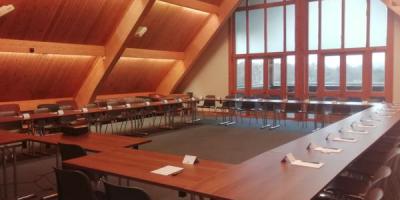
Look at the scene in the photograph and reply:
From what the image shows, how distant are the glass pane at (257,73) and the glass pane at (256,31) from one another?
1.28 ft

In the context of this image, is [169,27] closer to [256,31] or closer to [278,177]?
[256,31]

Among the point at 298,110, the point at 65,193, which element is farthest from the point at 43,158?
the point at 298,110

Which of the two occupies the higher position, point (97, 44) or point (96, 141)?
point (97, 44)

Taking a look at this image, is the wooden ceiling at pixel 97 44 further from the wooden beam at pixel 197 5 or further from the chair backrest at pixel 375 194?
the chair backrest at pixel 375 194

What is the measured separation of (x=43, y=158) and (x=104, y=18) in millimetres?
4196

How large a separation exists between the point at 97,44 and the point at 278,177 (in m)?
8.48

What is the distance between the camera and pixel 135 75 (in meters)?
12.3

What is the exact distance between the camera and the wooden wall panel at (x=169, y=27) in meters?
10.5

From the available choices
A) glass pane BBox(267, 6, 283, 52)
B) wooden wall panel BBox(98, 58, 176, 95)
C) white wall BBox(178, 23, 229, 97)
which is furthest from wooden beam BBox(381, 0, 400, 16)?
wooden wall panel BBox(98, 58, 176, 95)

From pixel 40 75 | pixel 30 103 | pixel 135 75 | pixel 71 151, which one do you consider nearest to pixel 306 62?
pixel 135 75

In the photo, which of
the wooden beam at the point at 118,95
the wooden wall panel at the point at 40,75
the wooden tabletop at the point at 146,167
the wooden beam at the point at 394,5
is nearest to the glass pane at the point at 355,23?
the wooden beam at the point at 394,5

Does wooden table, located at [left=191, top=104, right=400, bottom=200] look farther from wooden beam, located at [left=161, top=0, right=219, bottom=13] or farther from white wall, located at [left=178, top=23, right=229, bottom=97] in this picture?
white wall, located at [left=178, top=23, right=229, bottom=97]

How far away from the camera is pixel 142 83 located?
13.0 metres

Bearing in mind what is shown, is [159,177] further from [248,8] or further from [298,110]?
[248,8]
